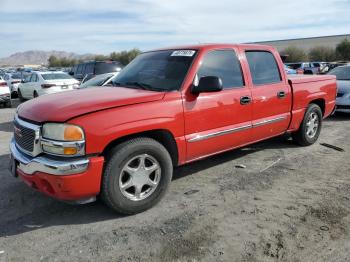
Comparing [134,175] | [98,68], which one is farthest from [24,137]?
[98,68]

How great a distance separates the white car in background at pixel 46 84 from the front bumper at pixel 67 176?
10491mm

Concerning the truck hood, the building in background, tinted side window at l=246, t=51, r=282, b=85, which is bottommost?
the truck hood

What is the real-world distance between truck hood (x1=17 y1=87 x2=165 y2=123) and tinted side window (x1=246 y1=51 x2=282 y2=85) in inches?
70.6

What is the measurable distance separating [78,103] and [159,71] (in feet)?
4.26

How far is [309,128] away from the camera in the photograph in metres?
6.73

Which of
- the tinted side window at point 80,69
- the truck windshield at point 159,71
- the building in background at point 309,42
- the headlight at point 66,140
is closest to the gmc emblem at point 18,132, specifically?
the headlight at point 66,140

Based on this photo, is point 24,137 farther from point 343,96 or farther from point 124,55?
point 124,55

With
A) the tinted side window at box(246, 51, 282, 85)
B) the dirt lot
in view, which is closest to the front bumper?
the dirt lot

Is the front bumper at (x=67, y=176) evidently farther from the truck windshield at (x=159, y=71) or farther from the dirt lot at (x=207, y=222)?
the truck windshield at (x=159, y=71)

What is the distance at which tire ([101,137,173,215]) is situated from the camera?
372 centimetres

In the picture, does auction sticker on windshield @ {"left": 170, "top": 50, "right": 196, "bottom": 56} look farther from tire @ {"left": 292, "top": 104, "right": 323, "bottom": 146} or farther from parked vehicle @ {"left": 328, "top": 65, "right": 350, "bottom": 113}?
parked vehicle @ {"left": 328, "top": 65, "right": 350, "bottom": 113}

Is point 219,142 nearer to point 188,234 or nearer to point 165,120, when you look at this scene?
point 165,120

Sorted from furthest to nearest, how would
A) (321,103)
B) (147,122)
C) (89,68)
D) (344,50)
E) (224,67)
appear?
(344,50) < (89,68) < (321,103) < (224,67) < (147,122)

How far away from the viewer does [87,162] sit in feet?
11.7
